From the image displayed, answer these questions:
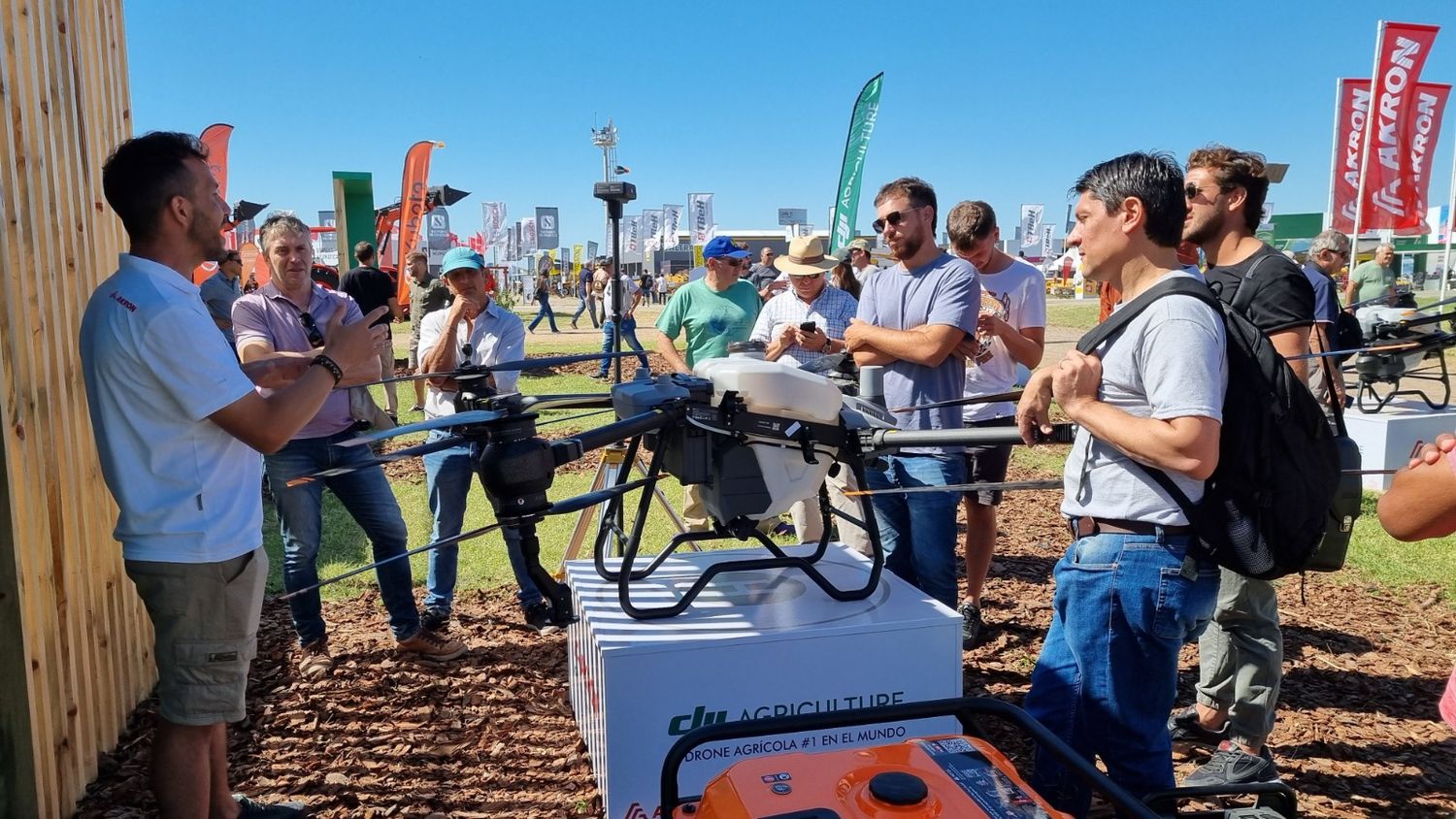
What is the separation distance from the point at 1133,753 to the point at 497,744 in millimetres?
2486

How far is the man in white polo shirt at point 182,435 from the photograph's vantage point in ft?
7.86

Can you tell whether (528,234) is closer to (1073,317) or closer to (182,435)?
(1073,317)

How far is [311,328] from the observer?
4207 millimetres

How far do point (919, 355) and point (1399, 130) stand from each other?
16.9 meters

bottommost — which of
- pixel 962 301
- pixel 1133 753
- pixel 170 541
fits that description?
pixel 1133 753

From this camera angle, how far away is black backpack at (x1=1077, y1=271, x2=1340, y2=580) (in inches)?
81.8

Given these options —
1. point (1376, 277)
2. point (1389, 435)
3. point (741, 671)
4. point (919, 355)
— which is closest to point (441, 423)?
point (741, 671)

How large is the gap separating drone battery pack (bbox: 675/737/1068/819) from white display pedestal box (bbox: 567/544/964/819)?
3.33 feet

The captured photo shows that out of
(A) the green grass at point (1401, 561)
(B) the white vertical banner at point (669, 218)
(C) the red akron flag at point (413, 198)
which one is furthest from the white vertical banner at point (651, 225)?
(A) the green grass at point (1401, 561)

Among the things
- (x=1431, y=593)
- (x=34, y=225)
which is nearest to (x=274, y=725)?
(x=34, y=225)

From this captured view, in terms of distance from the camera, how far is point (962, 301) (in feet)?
12.4

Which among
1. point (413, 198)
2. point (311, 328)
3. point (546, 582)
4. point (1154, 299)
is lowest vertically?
point (546, 582)

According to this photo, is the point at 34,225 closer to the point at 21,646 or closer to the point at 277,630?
the point at 21,646

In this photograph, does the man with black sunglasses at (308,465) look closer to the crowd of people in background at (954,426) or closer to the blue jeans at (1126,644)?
the crowd of people in background at (954,426)
